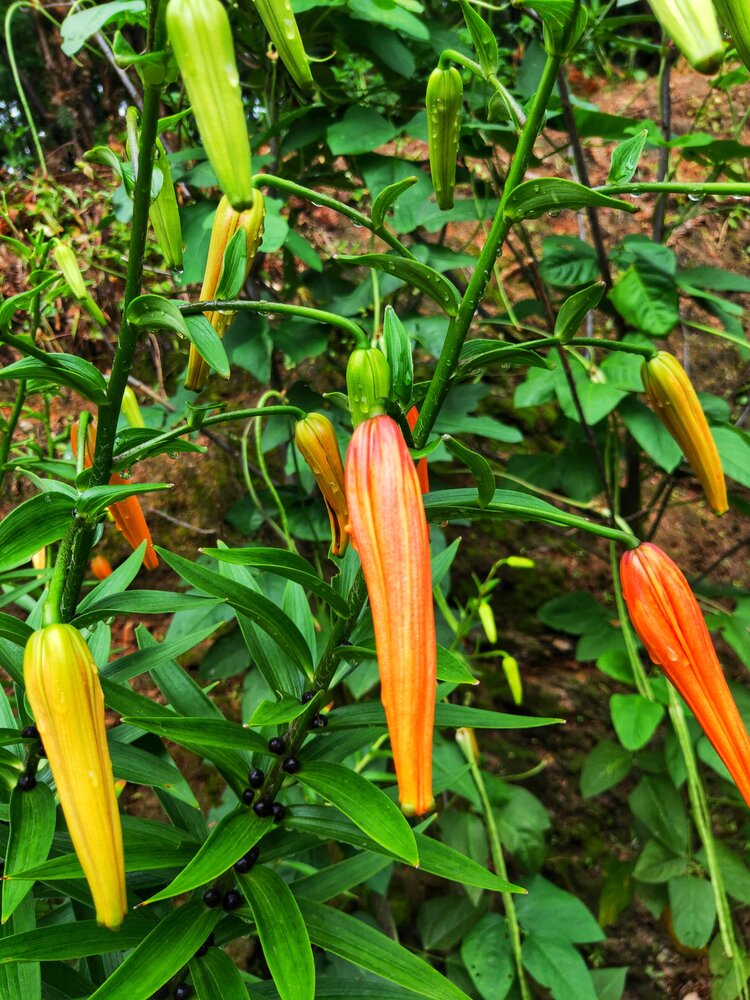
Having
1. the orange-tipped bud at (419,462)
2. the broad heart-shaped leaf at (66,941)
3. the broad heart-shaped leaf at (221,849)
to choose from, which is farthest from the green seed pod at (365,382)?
the broad heart-shaped leaf at (66,941)

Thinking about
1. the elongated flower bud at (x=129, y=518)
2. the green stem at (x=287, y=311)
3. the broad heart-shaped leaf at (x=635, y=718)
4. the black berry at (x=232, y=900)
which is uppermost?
the green stem at (x=287, y=311)

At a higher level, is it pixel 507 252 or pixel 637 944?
pixel 507 252

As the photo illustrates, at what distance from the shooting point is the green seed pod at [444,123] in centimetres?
58

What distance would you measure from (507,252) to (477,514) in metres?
2.06

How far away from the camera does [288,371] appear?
1793 millimetres

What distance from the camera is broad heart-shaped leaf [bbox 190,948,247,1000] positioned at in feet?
2.11

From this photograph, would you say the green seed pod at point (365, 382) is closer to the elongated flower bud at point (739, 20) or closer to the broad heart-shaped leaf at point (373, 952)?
the elongated flower bud at point (739, 20)

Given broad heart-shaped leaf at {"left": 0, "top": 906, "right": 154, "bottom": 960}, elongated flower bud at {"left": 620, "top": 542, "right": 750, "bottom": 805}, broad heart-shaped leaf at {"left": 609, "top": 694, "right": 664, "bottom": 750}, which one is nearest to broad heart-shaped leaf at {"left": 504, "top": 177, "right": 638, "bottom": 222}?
elongated flower bud at {"left": 620, "top": 542, "right": 750, "bottom": 805}

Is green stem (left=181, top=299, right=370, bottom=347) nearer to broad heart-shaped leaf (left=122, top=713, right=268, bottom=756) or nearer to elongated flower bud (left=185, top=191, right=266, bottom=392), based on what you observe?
elongated flower bud (left=185, top=191, right=266, bottom=392)

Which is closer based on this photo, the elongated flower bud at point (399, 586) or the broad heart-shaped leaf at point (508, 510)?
the elongated flower bud at point (399, 586)

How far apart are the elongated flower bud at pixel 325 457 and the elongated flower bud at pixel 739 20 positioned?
33 centimetres

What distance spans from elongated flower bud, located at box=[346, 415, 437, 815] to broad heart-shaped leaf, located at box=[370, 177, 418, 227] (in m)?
0.15

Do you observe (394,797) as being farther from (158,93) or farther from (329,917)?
(158,93)

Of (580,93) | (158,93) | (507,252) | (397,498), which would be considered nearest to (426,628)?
(397,498)
